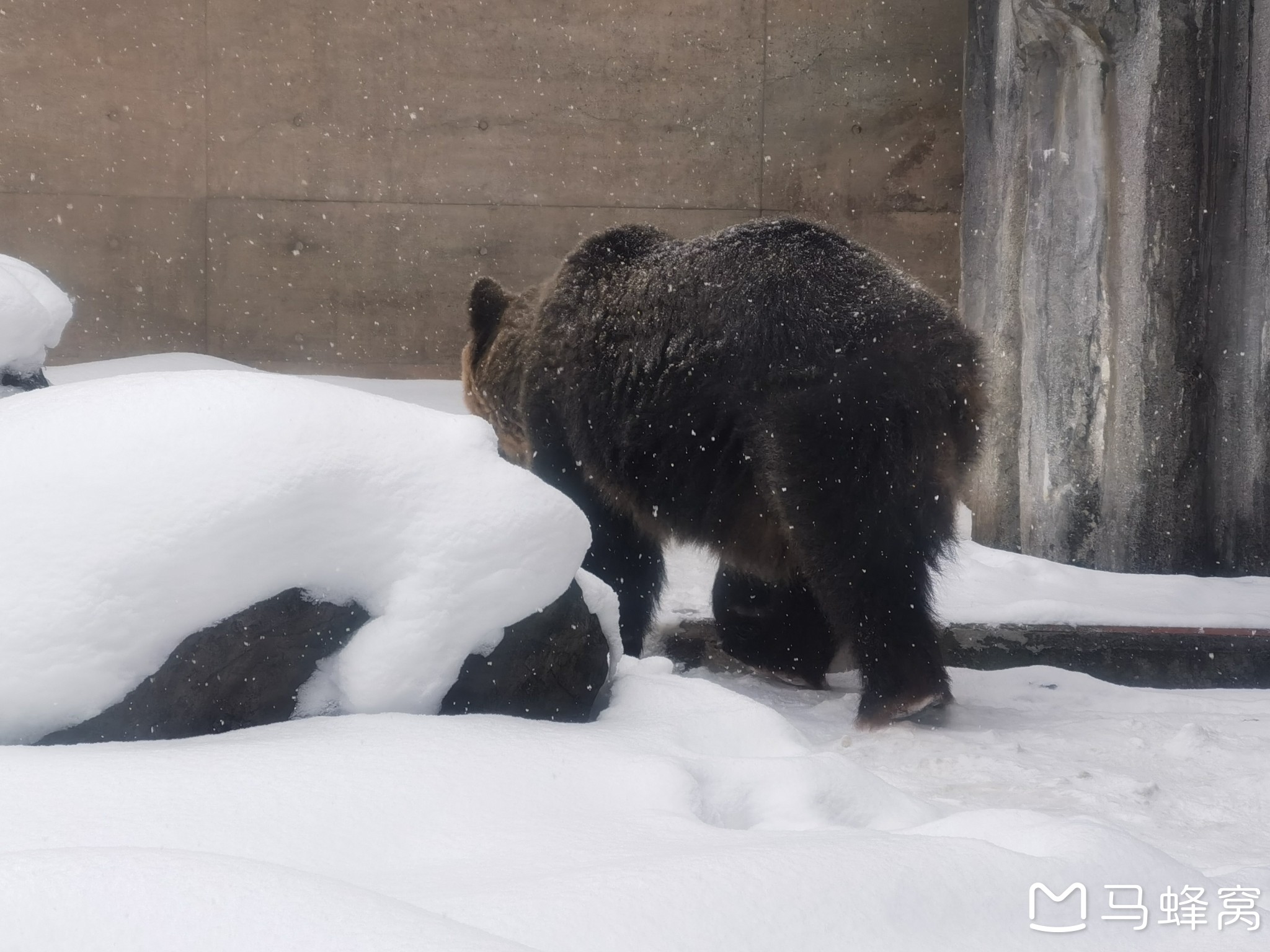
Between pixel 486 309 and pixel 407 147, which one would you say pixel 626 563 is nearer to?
pixel 486 309

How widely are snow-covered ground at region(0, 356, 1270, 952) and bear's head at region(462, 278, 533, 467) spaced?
1.96 m

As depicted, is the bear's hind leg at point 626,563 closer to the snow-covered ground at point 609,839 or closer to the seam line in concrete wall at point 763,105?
the snow-covered ground at point 609,839

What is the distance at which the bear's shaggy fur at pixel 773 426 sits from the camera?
3414 millimetres

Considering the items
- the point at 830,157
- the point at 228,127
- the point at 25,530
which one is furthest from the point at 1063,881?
the point at 228,127

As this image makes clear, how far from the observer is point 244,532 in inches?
93.6

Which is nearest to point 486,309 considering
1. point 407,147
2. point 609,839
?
point 407,147

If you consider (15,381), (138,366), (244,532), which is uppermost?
(15,381)

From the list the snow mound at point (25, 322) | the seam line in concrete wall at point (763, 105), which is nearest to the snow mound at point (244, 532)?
the snow mound at point (25, 322)

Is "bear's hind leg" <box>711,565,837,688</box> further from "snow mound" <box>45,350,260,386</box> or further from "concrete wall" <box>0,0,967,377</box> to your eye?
"concrete wall" <box>0,0,967,377</box>

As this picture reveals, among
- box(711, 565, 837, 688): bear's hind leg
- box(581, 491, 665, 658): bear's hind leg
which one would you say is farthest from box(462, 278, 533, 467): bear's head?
box(711, 565, 837, 688): bear's hind leg

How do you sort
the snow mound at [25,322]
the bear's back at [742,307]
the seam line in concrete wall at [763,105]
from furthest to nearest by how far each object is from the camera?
the seam line in concrete wall at [763,105], the snow mound at [25,322], the bear's back at [742,307]

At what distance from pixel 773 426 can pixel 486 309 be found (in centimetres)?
194

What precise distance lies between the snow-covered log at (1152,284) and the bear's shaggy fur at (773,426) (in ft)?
5.56

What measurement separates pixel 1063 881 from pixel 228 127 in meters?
7.19
